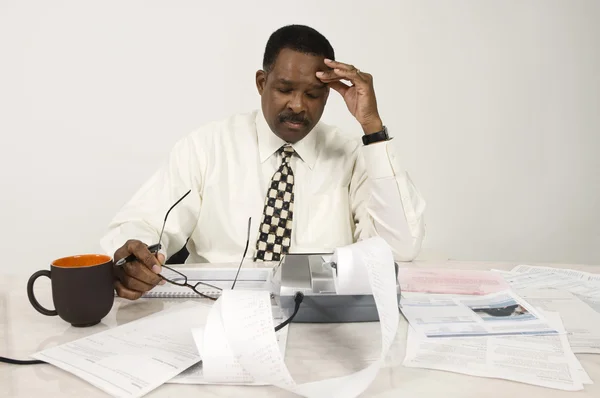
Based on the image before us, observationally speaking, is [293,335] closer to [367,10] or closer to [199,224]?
[199,224]

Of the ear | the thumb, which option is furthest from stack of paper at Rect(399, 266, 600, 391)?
the ear

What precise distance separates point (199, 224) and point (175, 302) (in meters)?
0.66

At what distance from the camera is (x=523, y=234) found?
2.49 m

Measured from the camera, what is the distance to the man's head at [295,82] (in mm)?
1415

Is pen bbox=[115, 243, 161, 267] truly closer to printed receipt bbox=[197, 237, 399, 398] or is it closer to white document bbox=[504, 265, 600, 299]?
printed receipt bbox=[197, 237, 399, 398]

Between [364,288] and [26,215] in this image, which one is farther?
Answer: [26,215]

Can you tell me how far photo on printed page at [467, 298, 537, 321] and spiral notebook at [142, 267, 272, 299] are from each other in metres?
0.40

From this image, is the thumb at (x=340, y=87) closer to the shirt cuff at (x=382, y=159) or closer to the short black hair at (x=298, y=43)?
the short black hair at (x=298, y=43)

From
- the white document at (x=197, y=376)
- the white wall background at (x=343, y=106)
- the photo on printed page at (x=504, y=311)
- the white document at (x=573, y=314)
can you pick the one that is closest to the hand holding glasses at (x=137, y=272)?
the white document at (x=197, y=376)

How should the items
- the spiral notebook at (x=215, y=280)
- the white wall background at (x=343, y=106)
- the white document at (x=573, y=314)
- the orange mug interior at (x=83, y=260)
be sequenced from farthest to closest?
the white wall background at (x=343, y=106), the spiral notebook at (x=215, y=280), the orange mug interior at (x=83, y=260), the white document at (x=573, y=314)

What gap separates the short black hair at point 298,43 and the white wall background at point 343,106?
0.81 meters

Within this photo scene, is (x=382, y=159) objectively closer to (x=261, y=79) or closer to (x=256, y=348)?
(x=261, y=79)

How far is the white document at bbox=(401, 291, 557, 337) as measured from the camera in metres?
0.77

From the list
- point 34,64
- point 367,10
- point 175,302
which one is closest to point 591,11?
point 367,10
